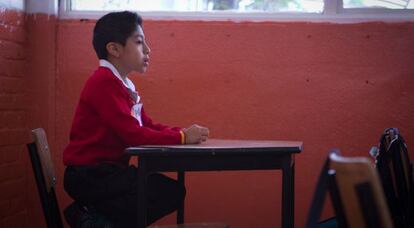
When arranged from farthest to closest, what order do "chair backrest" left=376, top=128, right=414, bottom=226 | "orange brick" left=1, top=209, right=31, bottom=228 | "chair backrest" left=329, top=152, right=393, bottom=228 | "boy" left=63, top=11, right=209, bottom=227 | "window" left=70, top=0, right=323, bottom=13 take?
"window" left=70, top=0, right=323, bottom=13 < "orange brick" left=1, top=209, right=31, bottom=228 < "boy" left=63, top=11, right=209, bottom=227 < "chair backrest" left=376, top=128, right=414, bottom=226 < "chair backrest" left=329, top=152, right=393, bottom=228

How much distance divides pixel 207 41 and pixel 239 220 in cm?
102

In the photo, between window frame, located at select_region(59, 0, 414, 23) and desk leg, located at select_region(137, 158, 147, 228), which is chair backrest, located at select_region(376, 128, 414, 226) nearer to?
desk leg, located at select_region(137, 158, 147, 228)

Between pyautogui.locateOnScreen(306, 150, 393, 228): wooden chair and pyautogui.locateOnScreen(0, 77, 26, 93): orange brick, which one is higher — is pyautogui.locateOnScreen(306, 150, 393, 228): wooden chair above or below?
below

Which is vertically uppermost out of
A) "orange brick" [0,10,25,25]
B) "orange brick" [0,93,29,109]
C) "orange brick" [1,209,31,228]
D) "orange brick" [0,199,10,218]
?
"orange brick" [0,10,25,25]

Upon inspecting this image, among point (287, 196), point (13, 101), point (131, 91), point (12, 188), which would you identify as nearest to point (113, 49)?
point (131, 91)

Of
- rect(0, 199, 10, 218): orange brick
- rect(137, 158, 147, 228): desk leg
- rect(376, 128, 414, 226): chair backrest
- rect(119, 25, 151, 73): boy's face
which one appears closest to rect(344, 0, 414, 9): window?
rect(119, 25, 151, 73): boy's face

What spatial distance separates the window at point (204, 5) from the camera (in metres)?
3.61

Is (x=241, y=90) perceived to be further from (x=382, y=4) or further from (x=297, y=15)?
(x=382, y=4)

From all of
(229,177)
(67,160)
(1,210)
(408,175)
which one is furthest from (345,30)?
(1,210)

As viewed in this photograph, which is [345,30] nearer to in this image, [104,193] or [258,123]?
[258,123]

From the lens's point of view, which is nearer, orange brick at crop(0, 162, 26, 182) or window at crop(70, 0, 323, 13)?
orange brick at crop(0, 162, 26, 182)

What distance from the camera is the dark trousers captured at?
7.98 feet

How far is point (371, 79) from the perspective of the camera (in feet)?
11.5

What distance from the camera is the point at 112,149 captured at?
2.57m
